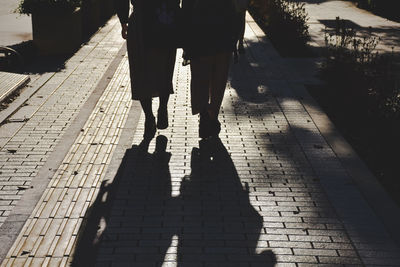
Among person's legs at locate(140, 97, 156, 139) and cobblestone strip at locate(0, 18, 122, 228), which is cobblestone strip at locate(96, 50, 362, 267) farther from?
cobblestone strip at locate(0, 18, 122, 228)

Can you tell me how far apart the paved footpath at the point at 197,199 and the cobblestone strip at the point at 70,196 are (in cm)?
1

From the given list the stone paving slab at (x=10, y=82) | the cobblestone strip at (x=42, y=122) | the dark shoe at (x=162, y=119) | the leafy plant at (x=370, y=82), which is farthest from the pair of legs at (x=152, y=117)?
the leafy plant at (x=370, y=82)

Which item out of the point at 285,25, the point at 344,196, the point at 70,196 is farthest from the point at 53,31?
the point at 344,196

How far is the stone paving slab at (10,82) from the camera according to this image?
727cm

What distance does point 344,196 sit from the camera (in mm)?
4754

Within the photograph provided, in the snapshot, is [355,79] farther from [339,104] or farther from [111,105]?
[111,105]

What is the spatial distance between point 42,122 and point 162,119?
1.52 metres

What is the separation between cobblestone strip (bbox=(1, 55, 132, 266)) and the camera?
3832 mm

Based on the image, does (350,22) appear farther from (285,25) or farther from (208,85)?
(208,85)

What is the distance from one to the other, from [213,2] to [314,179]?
79.0 inches

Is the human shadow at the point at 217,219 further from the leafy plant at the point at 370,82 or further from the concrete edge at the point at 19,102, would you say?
the concrete edge at the point at 19,102

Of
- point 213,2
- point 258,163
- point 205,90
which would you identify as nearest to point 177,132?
point 205,90

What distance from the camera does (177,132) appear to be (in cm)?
622

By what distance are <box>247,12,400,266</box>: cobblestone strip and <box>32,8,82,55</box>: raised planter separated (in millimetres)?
4752
